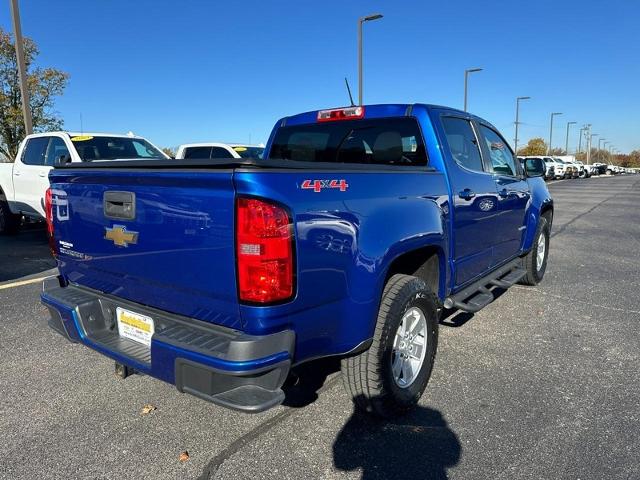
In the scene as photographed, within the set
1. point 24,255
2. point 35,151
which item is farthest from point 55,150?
point 24,255

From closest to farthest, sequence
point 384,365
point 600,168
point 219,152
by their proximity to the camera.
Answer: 1. point 384,365
2. point 219,152
3. point 600,168

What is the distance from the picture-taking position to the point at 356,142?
4.03 metres

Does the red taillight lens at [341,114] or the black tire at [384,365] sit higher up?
the red taillight lens at [341,114]

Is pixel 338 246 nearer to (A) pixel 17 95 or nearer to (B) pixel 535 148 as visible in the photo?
(A) pixel 17 95

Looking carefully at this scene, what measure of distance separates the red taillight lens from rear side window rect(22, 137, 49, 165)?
6.68 metres

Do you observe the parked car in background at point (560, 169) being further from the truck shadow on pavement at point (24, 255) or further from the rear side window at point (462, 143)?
the rear side window at point (462, 143)

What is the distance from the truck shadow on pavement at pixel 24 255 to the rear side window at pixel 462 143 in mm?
5676

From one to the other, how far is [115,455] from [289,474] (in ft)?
3.14

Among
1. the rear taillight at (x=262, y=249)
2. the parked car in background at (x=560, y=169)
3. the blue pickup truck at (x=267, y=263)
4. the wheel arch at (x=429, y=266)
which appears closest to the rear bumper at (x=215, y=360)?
the blue pickup truck at (x=267, y=263)

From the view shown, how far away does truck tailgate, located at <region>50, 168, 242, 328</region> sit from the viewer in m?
2.17

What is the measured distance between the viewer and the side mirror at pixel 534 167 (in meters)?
5.59

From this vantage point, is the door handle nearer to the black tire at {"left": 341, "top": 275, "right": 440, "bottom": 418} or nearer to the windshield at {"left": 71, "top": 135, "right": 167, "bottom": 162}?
the black tire at {"left": 341, "top": 275, "right": 440, "bottom": 418}

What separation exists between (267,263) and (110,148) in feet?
24.9

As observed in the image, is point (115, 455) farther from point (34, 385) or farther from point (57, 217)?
point (57, 217)
